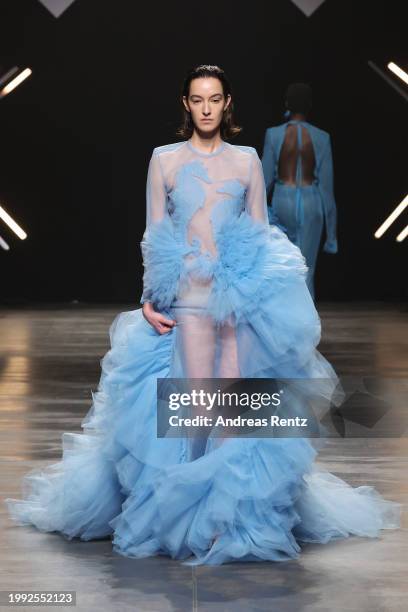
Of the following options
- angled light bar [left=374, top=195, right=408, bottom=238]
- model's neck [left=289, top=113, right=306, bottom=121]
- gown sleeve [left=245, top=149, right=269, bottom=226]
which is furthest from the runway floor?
angled light bar [left=374, top=195, right=408, bottom=238]

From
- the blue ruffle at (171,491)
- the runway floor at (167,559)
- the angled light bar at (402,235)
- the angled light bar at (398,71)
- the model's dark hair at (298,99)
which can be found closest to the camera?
the runway floor at (167,559)

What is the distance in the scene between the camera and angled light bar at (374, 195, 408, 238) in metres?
12.5

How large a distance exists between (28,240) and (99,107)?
146cm

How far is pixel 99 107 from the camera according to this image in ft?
42.0

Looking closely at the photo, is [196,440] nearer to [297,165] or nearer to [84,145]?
[297,165]

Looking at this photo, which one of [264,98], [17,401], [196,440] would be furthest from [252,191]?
[264,98]

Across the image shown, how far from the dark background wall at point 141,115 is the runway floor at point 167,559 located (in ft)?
15.2

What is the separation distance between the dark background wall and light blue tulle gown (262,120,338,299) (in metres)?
4.81

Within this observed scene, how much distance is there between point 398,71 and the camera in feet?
40.8

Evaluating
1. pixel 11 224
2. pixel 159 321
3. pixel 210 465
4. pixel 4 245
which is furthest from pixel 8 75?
pixel 210 465

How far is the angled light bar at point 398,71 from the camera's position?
40.6 ft

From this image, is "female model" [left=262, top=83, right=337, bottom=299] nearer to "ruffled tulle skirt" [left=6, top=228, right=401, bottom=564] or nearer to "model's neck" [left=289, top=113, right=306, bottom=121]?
"model's neck" [left=289, top=113, right=306, bottom=121]

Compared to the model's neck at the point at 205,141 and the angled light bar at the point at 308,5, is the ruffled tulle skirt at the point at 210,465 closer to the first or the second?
the model's neck at the point at 205,141

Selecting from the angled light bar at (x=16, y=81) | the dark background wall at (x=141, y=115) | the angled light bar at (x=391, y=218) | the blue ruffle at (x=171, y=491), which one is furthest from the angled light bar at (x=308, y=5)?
the blue ruffle at (x=171, y=491)
